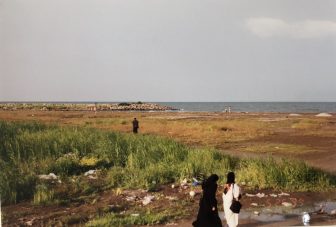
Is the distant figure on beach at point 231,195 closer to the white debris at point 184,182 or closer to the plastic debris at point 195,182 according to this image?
the plastic debris at point 195,182

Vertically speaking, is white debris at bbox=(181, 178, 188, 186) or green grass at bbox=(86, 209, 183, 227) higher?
white debris at bbox=(181, 178, 188, 186)

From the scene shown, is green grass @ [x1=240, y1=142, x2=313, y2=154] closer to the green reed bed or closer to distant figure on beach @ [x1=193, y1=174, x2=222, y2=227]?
the green reed bed

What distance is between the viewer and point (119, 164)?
10727 mm

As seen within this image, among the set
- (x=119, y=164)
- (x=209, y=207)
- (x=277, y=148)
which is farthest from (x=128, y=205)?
(x=277, y=148)

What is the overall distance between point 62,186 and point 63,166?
107cm

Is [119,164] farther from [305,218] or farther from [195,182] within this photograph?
[305,218]

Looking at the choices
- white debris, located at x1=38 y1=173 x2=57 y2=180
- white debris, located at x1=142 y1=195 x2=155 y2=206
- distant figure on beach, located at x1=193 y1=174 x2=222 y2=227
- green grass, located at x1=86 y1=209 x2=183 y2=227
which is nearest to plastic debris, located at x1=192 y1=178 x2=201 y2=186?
white debris, located at x1=142 y1=195 x2=155 y2=206

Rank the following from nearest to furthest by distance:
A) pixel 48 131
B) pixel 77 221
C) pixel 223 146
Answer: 1. pixel 77 221
2. pixel 48 131
3. pixel 223 146

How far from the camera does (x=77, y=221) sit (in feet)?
24.1

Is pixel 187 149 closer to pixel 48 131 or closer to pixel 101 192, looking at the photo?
pixel 101 192

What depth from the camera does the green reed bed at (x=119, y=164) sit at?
30.3ft

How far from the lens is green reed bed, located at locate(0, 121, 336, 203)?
923 centimetres

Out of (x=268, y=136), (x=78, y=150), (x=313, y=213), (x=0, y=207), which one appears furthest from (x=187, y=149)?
(x=268, y=136)

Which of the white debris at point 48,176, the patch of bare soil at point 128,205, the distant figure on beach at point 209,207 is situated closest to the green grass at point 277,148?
the patch of bare soil at point 128,205
